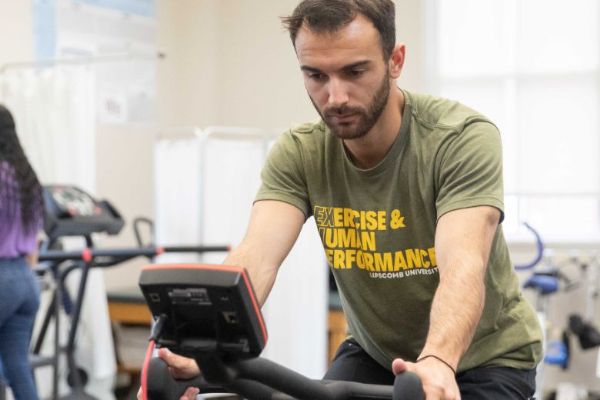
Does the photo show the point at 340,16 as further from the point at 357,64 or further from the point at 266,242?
the point at 266,242

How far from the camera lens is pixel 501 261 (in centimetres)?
162

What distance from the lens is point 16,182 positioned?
314cm

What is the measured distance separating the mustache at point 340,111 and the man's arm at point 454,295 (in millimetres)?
223

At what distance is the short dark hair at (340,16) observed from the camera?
143 centimetres

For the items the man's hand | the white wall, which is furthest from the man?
the white wall

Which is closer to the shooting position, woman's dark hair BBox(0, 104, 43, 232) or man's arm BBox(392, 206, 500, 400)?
man's arm BBox(392, 206, 500, 400)

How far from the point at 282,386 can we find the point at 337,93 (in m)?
0.50

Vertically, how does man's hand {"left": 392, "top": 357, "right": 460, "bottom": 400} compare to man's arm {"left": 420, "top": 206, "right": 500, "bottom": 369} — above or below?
below

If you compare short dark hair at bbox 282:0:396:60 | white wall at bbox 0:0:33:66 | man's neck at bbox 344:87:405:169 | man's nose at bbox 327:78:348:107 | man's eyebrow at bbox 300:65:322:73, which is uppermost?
white wall at bbox 0:0:33:66

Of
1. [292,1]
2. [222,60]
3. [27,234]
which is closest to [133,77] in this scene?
[222,60]

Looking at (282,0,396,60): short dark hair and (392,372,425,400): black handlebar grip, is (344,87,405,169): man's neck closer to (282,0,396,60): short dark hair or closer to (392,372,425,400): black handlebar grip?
(282,0,396,60): short dark hair

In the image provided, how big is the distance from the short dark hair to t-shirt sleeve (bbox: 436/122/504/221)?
20cm

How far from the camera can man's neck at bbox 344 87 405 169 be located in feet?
5.19

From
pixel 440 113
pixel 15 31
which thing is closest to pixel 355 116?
pixel 440 113
